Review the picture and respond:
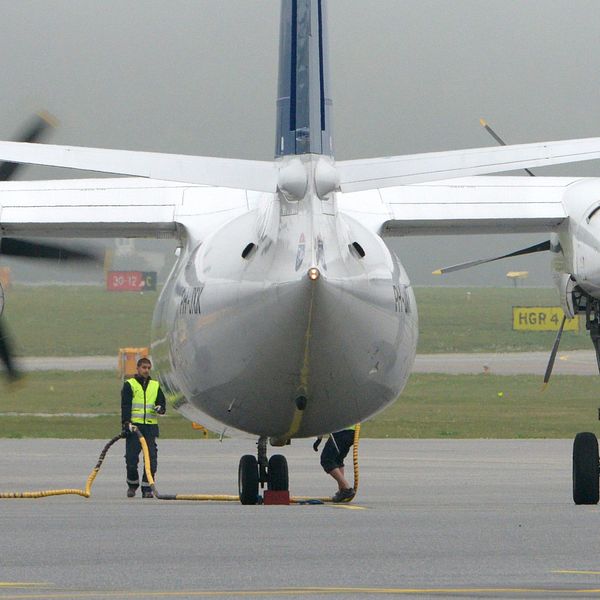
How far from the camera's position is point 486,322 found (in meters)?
115

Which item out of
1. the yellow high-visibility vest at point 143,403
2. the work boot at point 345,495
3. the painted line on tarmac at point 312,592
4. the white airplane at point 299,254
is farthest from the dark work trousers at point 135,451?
the painted line on tarmac at point 312,592

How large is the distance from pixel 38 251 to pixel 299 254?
404 inches

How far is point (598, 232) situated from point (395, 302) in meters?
3.71

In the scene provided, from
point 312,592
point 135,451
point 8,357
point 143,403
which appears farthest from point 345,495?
point 312,592

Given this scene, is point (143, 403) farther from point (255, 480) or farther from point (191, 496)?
point (255, 480)

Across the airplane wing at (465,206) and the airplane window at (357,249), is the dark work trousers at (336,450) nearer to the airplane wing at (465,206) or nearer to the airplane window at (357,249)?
the airplane wing at (465,206)

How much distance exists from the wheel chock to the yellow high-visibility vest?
14.5 feet

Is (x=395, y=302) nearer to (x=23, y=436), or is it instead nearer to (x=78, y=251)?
(x=78, y=251)

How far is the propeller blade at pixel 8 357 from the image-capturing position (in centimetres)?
2358

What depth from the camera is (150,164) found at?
1570 centimetres

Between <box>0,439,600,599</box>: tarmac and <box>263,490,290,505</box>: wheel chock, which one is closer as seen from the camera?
<box>0,439,600,599</box>: tarmac

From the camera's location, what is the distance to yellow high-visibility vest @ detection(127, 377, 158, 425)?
23.8 meters

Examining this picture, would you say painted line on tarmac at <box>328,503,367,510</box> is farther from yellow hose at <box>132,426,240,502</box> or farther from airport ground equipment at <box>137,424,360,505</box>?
yellow hose at <box>132,426,240,502</box>

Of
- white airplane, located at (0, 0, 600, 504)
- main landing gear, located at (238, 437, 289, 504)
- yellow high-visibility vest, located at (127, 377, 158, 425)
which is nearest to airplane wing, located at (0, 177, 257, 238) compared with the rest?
white airplane, located at (0, 0, 600, 504)
